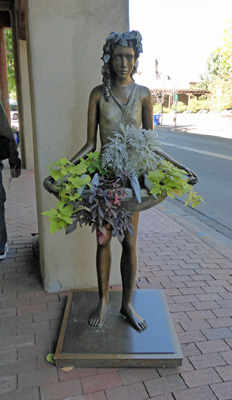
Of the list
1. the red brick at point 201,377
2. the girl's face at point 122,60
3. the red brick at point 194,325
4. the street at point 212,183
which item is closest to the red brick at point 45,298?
the red brick at point 194,325

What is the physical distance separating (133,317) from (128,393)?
2.02 ft

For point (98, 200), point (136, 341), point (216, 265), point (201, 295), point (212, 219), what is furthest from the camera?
point (212, 219)

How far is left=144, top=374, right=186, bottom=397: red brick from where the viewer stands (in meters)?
2.22

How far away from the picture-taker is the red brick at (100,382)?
7.35 ft

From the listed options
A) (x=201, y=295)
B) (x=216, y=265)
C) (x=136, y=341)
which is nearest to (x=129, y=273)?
(x=136, y=341)

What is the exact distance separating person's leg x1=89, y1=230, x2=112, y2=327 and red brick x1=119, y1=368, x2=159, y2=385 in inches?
17.0

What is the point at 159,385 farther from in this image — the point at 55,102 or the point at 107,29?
the point at 107,29

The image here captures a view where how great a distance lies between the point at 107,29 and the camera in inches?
122

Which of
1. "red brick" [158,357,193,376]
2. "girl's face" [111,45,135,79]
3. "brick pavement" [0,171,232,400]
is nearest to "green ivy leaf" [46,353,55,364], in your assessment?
"brick pavement" [0,171,232,400]

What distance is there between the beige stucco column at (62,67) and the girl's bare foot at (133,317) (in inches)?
38.8

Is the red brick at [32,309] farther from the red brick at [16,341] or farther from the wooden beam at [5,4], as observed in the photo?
the wooden beam at [5,4]

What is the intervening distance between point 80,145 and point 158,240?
2145 millimetres

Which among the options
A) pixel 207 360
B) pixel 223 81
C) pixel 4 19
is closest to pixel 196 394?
pixel 207 360

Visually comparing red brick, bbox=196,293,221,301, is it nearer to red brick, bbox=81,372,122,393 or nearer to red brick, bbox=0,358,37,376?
red brick, bbox=81,372,122,393
